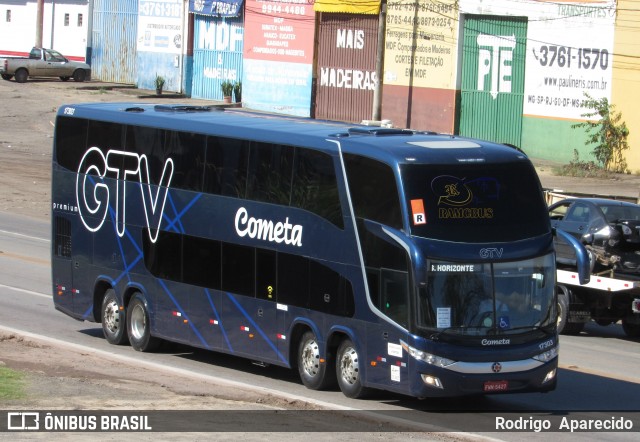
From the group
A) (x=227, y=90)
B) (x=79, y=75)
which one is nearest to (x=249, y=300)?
(x=227, y=90)

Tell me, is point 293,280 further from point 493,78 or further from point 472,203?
point 493,78

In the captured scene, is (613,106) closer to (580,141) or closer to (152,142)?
(580,141)

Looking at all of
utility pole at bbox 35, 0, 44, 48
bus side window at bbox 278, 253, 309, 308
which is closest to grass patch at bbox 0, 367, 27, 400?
bus side window at bbox 278, 253, 309, 308

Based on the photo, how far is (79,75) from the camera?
6794cm

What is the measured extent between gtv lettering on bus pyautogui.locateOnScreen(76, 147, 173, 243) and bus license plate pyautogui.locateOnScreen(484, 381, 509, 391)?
620cm

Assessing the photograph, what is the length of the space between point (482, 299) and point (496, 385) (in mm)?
995

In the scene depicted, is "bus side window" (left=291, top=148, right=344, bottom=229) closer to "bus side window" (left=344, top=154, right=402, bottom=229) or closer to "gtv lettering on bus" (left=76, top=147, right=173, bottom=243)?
"bus side window" (left=344, top=154, right=402, bottom=229)

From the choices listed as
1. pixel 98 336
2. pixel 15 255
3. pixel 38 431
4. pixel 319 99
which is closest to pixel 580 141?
pixel 319 99

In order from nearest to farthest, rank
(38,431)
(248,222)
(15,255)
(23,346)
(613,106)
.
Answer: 1. (38,431)
2. (248,222)
3. (23,346)
4. (15,255)
5. (613,106)

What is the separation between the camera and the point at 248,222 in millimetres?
16281

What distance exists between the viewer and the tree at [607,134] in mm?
42234

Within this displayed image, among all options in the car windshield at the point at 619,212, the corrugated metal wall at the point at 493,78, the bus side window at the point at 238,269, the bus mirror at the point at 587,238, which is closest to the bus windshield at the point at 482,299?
the bus side window at the point at 238,269

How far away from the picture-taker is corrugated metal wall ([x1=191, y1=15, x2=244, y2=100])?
60.9 m

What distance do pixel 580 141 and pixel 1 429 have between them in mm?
35543
